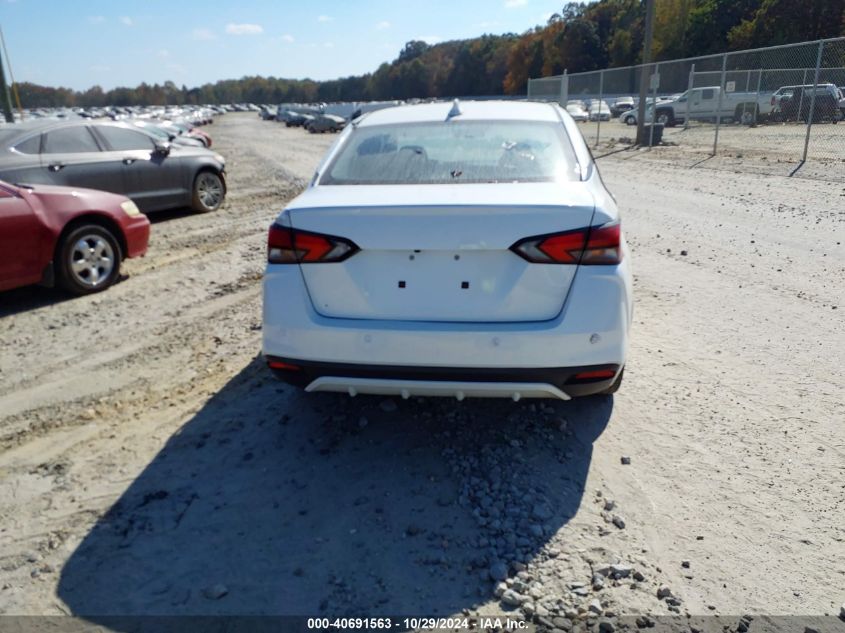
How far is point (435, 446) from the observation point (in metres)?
3.49

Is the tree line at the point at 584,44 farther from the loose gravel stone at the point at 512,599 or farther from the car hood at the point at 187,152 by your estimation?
the loose gravel stone at the point at 512,599

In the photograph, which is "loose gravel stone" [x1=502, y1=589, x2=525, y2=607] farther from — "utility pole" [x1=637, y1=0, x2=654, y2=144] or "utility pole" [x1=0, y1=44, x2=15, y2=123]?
"utility pole" [x1=637, y1=0, x2=654, y2=144]

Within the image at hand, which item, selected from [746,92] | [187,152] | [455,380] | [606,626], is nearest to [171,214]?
[187,152]

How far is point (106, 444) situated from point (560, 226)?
282 cm

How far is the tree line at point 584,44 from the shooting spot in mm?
50344

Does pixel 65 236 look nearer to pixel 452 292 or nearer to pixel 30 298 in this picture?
pixel 30 298

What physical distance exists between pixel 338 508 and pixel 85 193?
203 inches

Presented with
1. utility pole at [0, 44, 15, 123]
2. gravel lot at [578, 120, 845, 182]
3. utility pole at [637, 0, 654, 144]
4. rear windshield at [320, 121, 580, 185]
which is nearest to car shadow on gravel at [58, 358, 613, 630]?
rear windshield at [320, 121, 580, 185]

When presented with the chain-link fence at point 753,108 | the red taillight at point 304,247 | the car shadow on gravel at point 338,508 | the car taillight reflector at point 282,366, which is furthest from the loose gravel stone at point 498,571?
the chain-link fence at point 753,108

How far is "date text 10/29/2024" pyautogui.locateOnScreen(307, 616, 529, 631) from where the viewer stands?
92.3 inches

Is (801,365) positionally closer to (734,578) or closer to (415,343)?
(734,578)

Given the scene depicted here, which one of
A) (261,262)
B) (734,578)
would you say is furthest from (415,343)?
(261,262)

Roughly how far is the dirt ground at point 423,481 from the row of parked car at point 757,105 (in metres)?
13.2

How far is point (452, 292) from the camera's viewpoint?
2.99m
